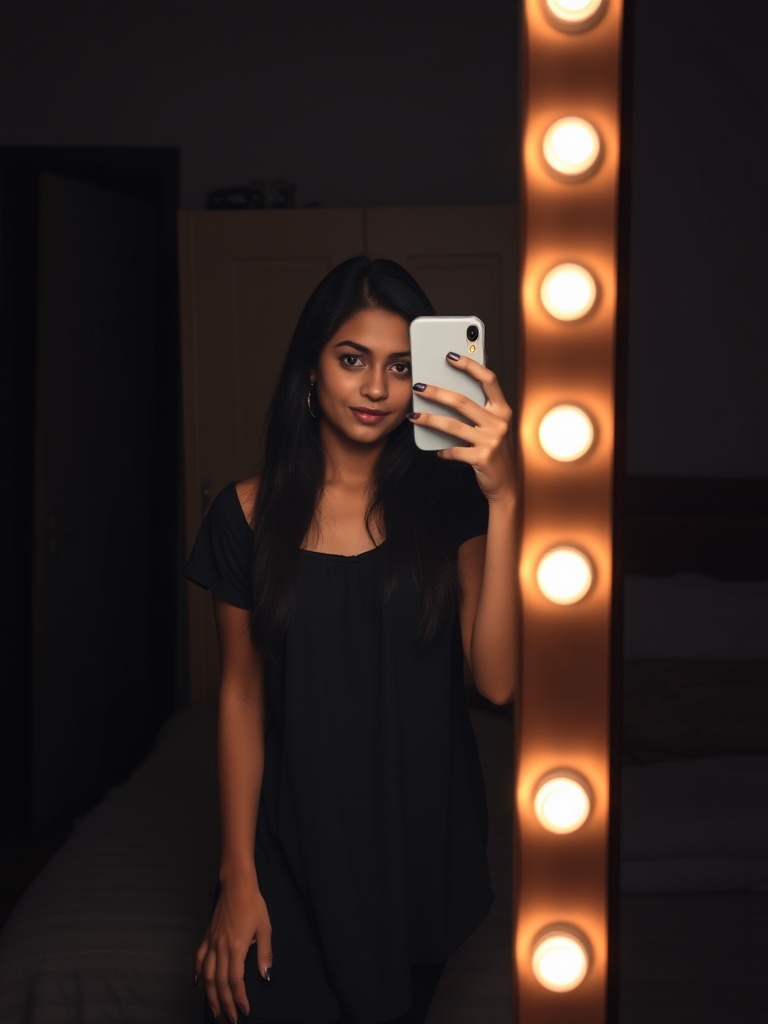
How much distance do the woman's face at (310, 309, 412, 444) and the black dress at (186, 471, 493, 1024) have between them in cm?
14

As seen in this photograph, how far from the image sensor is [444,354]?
76 cm

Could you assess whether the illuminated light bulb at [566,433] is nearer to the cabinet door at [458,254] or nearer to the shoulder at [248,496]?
the shoulder at [248,496]

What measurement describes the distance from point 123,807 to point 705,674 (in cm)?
109

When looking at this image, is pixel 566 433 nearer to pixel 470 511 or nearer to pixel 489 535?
pixel 489 535

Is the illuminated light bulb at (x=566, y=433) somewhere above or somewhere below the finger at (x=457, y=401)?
below

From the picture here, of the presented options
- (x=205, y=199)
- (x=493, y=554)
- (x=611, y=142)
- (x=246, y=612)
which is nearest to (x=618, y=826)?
(x=493, y=554)

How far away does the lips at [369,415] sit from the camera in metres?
0.94

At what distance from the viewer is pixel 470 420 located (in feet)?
2.42

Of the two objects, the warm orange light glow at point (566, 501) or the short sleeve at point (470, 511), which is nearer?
the warm orange light glow at point (566, 501)

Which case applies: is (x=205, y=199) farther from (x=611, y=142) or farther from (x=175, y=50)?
(x=611, y=142)

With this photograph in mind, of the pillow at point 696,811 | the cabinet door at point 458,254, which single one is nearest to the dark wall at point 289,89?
the cabinet door at point 458,254

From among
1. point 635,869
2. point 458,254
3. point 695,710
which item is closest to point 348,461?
point 635,869

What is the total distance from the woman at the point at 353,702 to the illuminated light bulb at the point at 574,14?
0.37m

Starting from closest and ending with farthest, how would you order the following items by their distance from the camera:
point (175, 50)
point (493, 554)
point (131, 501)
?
point (493, 554), point (175, 50), point (131, 501)
